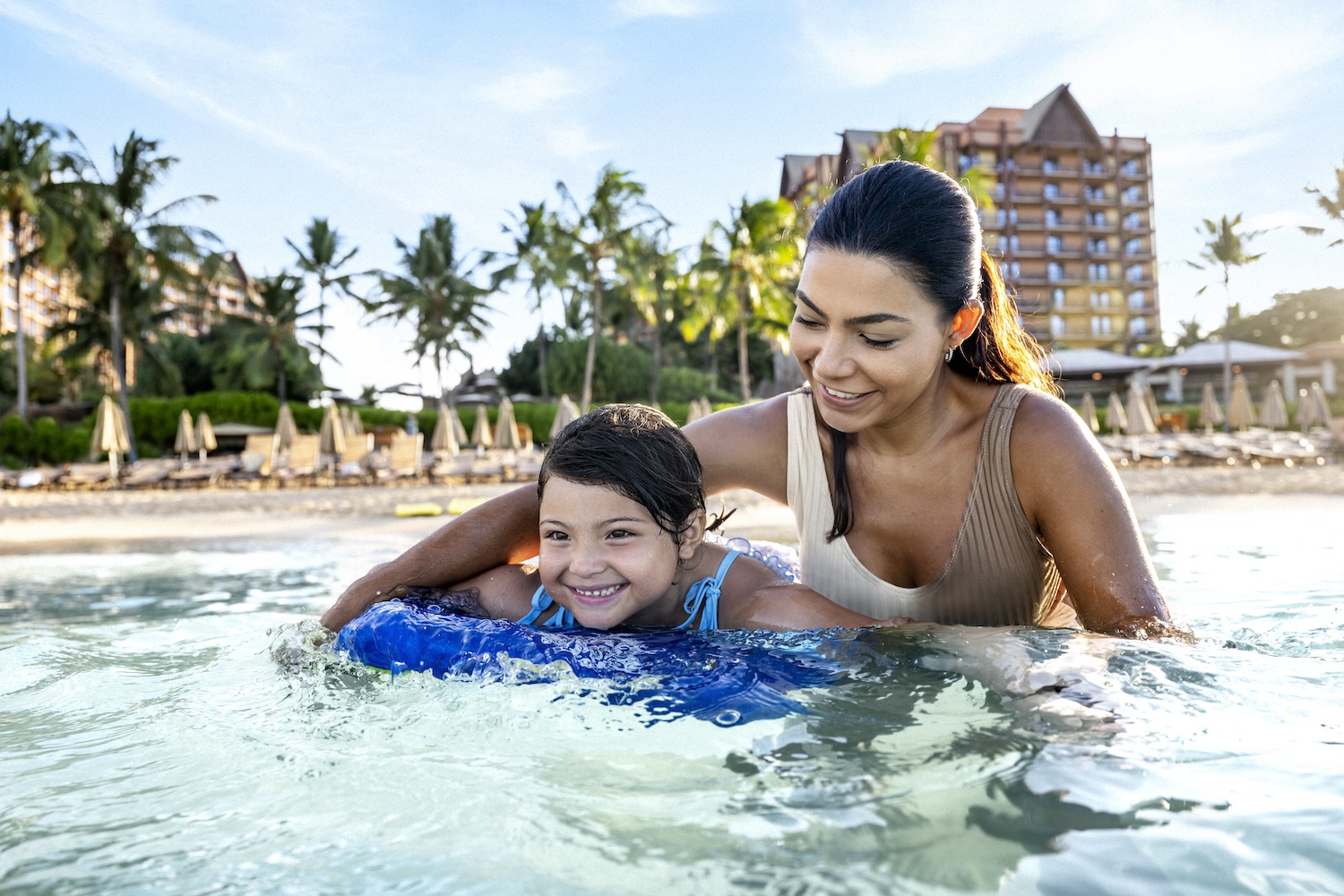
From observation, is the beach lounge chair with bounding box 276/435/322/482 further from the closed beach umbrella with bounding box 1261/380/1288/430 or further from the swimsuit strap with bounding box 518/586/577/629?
the closed beach umbrella with bounding box 1261/380/1288/430

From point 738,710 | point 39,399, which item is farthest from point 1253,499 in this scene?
point 39,399

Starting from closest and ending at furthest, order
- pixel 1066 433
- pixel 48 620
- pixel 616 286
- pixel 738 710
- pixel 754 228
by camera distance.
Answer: pixel 738 710
pixel 1066 433
pixel 48 620
pixel 754 228
pixel 616 286

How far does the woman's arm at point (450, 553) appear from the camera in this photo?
334cm

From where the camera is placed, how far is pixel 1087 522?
109 inches

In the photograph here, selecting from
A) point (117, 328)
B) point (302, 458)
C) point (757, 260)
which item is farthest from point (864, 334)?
point (117, 328)

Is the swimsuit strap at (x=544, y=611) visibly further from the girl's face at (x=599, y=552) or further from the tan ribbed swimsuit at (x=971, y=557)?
the tan ribbed swimsuit at (x=971, y=557)

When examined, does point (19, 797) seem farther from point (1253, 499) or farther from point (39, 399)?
point (39, 399)

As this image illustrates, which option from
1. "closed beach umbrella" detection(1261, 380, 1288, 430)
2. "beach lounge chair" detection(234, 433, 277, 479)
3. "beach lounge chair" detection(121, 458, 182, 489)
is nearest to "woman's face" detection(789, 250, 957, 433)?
"beach lounge chair" detection(234, 433, 277, 479)

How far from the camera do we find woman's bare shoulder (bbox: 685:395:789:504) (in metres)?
3.48

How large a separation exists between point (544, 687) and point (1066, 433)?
1.68 meters

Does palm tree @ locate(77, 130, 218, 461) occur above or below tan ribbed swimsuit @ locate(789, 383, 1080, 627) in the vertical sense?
above

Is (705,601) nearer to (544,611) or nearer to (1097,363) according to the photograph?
(544,611)

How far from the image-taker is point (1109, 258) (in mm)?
65500

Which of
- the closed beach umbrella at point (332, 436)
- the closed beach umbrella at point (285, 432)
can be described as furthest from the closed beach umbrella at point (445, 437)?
the closed beach umbrella at point (285, 432)
